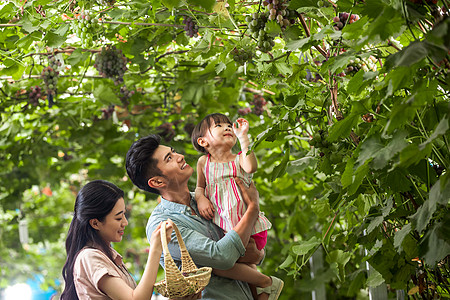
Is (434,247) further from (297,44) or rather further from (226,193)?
(226,193)

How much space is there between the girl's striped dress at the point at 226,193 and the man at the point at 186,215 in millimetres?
25

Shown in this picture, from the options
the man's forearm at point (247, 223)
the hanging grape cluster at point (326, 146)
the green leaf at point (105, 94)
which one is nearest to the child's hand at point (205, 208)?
the man's forearm at point (247, 223)

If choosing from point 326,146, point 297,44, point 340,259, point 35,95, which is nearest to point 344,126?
point 297,44

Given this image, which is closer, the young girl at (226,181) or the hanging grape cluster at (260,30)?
the hanging grape cluster at (260,30)

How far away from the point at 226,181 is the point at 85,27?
2.33 ft

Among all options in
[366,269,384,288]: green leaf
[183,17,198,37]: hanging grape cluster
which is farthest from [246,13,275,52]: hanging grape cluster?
[366,269,384,288]: green leaf

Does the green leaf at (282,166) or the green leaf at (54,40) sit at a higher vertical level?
the green leaf at (54,40)

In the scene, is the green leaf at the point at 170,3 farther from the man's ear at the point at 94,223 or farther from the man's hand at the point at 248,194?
the man's ear at the point at 94,223

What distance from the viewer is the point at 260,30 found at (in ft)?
5.23

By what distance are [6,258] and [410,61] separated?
23.9 ft

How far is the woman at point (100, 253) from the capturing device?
1.58 metres

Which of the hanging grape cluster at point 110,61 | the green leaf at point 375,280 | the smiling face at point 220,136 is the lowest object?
the green leaf at point 375,280

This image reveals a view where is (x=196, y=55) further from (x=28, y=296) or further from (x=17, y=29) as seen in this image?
(x=28, y=296)

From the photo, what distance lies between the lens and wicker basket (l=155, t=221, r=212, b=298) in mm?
1485
